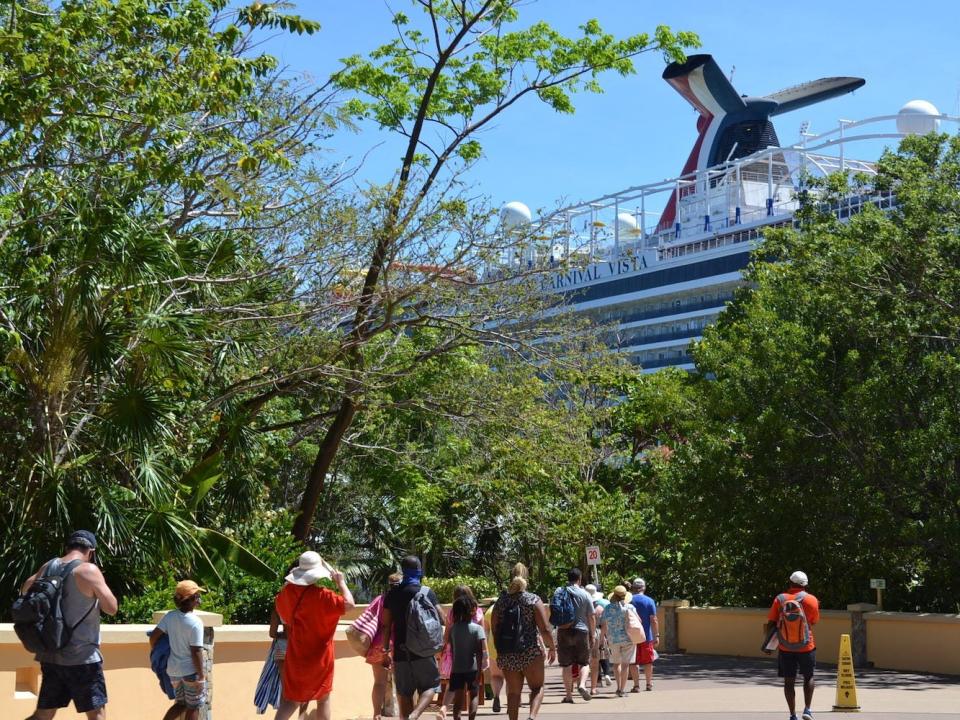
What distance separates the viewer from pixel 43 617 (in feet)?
24.5

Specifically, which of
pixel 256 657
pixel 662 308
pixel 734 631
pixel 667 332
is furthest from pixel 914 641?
pixel 662 308

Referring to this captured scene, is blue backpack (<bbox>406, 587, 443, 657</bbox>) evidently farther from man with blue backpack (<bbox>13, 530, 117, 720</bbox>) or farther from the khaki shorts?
the khaki shorts

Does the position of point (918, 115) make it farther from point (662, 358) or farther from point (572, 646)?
point (572, 646)

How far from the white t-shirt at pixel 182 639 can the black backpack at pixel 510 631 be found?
10.4ft

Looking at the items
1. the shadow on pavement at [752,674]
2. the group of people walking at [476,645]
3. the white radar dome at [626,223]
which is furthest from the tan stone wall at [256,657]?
the white radar dome at [626,223]

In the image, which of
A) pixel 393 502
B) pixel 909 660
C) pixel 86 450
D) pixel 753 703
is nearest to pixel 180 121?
pixel 86 450

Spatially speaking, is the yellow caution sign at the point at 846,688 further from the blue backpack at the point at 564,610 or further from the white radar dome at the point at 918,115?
the white radar dome at the point at 918,115

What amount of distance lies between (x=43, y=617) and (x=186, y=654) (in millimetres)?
1283

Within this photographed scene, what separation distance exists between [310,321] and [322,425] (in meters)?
6.15

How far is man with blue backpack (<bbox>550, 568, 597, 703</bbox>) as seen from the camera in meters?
14.0

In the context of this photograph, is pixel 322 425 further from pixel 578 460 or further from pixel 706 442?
pixel 706 442

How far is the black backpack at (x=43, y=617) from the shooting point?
24.4 feet

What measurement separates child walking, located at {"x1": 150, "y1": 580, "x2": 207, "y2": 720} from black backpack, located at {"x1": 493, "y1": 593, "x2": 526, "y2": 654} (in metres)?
3.11

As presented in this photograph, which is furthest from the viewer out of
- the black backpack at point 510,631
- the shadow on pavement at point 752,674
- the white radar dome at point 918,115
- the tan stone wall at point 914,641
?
the white radar dome at point 918,115
